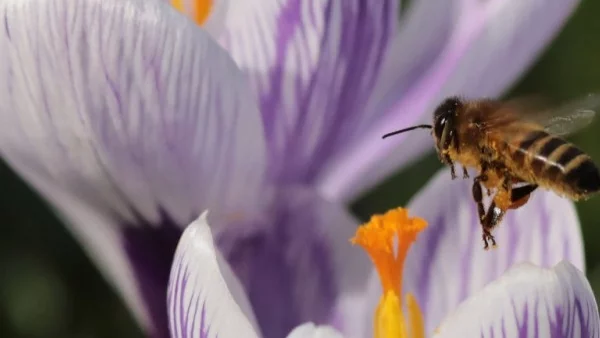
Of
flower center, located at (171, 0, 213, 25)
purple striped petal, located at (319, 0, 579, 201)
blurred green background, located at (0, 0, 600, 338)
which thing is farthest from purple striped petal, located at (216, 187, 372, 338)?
blurred green background, located at (0, 0, 600, 338)

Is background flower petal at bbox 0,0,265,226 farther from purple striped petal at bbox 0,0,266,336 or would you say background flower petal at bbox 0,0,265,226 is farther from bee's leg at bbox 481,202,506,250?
bee's leg at bbox 481,202,506,250

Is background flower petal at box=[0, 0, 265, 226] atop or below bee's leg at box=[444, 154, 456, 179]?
atop

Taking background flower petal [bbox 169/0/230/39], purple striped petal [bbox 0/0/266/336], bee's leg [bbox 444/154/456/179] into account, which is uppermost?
background flower petal [bbox 169/0/230/39]

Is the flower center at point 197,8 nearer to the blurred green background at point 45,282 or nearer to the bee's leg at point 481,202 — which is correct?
the bee's leg at point 481,202

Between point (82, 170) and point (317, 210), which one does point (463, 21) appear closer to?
point (317, 210)

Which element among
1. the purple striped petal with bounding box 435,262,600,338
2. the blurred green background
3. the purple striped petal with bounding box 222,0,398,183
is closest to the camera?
the purple striped petal with bounding box 435,262,600,338

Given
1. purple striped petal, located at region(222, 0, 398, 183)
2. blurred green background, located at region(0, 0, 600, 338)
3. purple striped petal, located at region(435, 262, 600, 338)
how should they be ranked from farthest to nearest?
blurred green background, located at region(0, 0, 600, 338), purple striped petal, located at region(222, 0, 398, 183), purple striped petal, located at region(435, 262, 600, 338)

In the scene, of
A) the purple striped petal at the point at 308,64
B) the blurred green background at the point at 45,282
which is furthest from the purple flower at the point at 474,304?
the blurred green background at the point at 45,282
